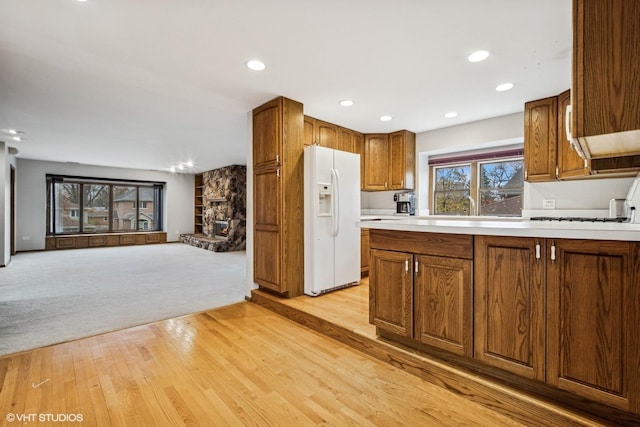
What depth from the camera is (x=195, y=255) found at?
734 centimetres

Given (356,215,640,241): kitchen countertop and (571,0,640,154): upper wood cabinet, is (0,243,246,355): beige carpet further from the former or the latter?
(571,0,640,154): upper wood cabinet

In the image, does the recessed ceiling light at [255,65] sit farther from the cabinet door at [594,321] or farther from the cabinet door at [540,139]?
the cabinet door at [540,139]

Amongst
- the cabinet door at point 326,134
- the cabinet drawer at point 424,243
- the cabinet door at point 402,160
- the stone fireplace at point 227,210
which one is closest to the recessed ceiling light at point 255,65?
the cabinet door at point 326,134

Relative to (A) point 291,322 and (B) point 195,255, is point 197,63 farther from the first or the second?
(B) point 195,255

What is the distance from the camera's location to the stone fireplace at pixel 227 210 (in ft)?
27.4

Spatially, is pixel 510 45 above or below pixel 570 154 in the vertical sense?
above

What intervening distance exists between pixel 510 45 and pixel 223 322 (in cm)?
353

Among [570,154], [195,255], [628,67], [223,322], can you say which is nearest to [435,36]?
[628,67]

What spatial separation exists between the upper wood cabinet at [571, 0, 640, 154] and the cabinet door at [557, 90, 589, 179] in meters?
2.03

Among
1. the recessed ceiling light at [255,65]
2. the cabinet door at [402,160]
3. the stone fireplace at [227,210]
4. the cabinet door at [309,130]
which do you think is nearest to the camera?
the recessed ceiling light at [255,65]

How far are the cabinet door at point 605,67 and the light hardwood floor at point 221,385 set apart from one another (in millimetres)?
1560

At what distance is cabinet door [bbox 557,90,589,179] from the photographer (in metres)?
2.98

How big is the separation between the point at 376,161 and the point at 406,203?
0.85 meters

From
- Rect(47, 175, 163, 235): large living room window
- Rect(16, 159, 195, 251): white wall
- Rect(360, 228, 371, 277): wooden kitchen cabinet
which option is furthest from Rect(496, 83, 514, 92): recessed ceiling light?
Rect(47, 175, 163, 235): large living room window
